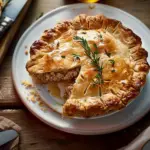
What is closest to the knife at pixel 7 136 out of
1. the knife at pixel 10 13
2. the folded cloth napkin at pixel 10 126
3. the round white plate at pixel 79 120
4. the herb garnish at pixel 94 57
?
the folded cloth napkin at pixel 10 126

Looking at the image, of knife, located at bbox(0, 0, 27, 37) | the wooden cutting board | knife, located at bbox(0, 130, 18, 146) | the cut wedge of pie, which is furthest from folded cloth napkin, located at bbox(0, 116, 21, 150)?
knife, located at bbox(0, 0, 27, 37)

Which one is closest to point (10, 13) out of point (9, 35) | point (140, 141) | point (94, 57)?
point (9, 35)

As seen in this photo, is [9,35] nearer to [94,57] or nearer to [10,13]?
[10,13]

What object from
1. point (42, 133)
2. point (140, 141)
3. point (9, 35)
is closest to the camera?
point (140, 141)

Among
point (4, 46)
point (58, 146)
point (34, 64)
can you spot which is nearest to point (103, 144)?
point (58, 146)

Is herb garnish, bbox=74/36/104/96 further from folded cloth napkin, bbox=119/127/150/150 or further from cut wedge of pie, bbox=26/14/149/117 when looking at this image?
folded cloth napkin, bbox=119/127/150/150

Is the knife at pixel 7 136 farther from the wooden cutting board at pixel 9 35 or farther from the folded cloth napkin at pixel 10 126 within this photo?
the wooden cutting board at pixel 9 35

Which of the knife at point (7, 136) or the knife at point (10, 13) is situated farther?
the knife at point (10, 13)

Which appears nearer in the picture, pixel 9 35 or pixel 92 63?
pixel 92 63
